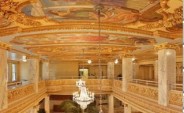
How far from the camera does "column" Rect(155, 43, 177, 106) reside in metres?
9.12

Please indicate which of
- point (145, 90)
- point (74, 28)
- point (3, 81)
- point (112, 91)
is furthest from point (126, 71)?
point (3, 81)

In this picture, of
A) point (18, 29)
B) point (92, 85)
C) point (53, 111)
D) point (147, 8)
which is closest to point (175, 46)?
point (147, 8)

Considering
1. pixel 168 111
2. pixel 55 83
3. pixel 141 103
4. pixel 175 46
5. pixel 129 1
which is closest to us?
pixel 129 1

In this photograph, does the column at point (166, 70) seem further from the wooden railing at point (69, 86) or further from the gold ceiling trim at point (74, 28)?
the wooden railing at point (69, 86)

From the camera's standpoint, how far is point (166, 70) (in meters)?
9.22

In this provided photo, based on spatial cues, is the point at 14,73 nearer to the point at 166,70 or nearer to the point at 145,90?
the point at 145,90

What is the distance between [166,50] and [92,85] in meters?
11.8

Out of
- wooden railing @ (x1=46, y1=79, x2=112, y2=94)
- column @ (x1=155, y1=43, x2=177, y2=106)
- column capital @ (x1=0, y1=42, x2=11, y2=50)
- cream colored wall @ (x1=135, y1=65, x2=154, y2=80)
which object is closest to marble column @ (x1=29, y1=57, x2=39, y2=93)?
wooden railing @ (x1=46, y1=79, x2=112, y2=94)

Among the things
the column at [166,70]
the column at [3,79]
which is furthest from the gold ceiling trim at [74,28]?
the column at [166,70]

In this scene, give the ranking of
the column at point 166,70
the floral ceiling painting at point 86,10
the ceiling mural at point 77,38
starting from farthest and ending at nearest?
the ceiling mural at point 77,38 < the column at point 166,70 < the floral ceiling painting at point 86,10

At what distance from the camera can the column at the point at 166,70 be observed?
9.12m

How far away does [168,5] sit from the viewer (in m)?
5.29

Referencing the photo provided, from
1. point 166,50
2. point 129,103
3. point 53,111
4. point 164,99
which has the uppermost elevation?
point 166,50

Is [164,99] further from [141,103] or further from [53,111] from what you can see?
[53,111]
